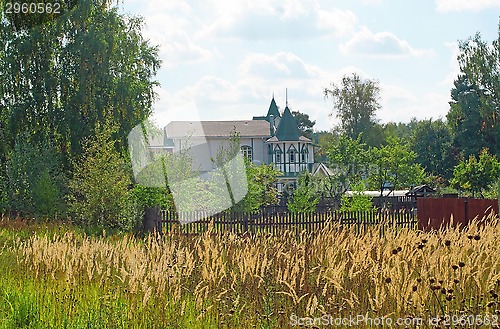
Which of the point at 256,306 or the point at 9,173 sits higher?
the point at 9,173

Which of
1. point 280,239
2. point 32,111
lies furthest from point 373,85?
point 280,239

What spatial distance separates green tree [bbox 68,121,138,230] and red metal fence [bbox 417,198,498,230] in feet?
26.2

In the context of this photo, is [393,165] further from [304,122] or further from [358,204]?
[304,122]

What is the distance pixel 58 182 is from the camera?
73.4ft

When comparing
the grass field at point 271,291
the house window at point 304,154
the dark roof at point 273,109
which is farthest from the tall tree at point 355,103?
the grass field at point 271,291

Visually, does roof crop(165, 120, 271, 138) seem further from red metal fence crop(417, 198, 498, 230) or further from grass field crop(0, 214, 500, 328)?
grass field crop(0, 214, 500, 328)

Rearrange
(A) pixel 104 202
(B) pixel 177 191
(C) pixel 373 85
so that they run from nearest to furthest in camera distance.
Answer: (A) pixel 104 202 < (B) pixel 177 191 < (C) pixel 373 85

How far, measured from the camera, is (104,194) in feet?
62.7

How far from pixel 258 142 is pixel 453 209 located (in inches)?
1769

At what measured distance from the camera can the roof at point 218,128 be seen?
203 ft

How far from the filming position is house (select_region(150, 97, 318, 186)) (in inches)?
2377

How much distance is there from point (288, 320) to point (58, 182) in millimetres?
17522

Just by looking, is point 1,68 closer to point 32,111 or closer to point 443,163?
point 32,111

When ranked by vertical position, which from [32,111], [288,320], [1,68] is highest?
[1,68]
